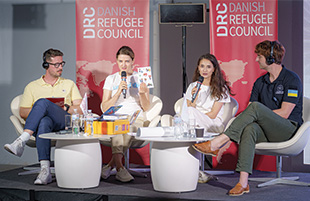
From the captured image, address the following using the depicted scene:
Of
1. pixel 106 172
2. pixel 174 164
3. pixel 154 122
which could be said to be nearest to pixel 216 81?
pixel 154 122

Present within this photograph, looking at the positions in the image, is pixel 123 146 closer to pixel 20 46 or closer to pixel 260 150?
pixel 260 150

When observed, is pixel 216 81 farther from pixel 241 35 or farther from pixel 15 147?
pixel 15 147

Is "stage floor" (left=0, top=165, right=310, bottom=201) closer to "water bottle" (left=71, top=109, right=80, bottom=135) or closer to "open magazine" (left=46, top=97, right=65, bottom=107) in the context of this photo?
"water bottle" (left=71, top=109, right=80, bottom=135)

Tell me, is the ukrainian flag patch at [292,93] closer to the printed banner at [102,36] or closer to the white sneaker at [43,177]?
the printed banner at [102,36]

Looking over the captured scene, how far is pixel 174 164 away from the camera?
3307mm

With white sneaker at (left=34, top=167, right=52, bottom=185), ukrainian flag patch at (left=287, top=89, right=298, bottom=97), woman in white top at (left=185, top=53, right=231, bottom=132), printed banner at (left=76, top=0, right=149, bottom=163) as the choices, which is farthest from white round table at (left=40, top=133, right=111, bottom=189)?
ukrainian flag patch at (left=287, top=89, right=298, bottom=97)

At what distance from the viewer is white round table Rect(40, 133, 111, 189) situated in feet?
11.5

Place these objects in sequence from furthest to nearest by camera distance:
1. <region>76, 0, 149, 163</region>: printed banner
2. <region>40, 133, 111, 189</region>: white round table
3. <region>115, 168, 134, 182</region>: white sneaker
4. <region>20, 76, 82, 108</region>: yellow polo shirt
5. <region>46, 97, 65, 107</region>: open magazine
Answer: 1. <region>76, 0, 149, 163</region>: printed banner
2. <region>20, 76, 82, 108</region>: yellow polo shirt
3. <region>46, 97, 65, 107</region>: open magazine
4. <region>115, 168, 134, 182</region>: white sneaker
5. <region>40, 133, 111, 189</region>: white round table

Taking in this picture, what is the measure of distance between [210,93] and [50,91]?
66.4 inches

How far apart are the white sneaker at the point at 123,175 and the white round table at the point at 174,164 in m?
0.57

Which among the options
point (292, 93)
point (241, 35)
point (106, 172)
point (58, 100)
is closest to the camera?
point (292, 93)

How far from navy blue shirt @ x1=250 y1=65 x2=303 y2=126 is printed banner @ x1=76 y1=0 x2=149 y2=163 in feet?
5.14

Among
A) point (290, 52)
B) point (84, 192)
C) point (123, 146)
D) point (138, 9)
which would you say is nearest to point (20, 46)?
point (138, 9)

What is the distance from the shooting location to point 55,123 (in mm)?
4008
